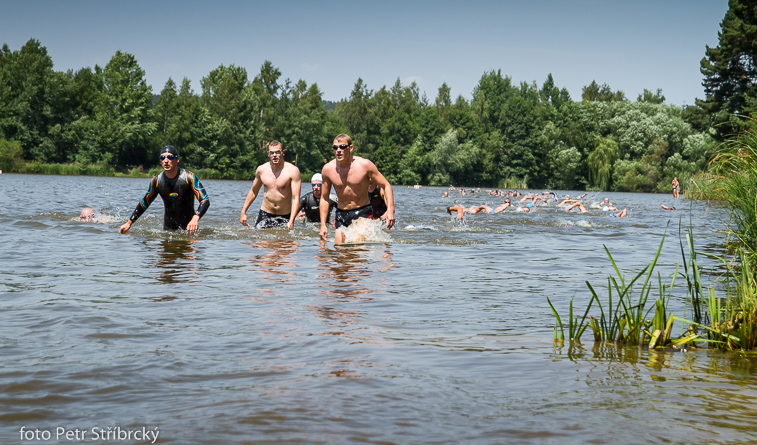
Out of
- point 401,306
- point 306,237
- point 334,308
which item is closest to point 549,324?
point 401,306

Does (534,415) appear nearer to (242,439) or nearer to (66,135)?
(242,439)

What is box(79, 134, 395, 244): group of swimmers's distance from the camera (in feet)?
34.2

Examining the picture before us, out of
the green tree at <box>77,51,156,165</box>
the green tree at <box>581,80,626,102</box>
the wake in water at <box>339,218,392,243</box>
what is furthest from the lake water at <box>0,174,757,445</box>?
the green tree at <box>581,80,626,102</box>

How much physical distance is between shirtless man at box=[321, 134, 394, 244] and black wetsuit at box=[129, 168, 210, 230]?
6.47 ft

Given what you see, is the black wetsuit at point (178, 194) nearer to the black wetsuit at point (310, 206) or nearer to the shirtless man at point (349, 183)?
the shirtless man at point (349, 183)

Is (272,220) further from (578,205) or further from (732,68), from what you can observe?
(732,68)

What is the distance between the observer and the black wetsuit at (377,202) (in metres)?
11.6

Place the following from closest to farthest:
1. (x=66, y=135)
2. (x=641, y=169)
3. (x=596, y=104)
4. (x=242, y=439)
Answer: (x=242, y=439)
(x=641, y=169)
(x=66, y=135)
(x=596, y=104)

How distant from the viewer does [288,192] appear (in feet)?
41.8

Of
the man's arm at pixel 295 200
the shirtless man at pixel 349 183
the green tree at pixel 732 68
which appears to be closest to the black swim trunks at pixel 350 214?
the shirtless man at pixel 349 183

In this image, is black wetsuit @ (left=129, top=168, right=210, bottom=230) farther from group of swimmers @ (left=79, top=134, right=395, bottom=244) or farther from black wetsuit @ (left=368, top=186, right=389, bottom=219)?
black wetsuit @ (left=368, top=186, right=389, bottom=219)

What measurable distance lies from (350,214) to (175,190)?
9.46ft

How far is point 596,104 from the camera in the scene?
83.1 meters

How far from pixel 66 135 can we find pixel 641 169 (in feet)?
195
